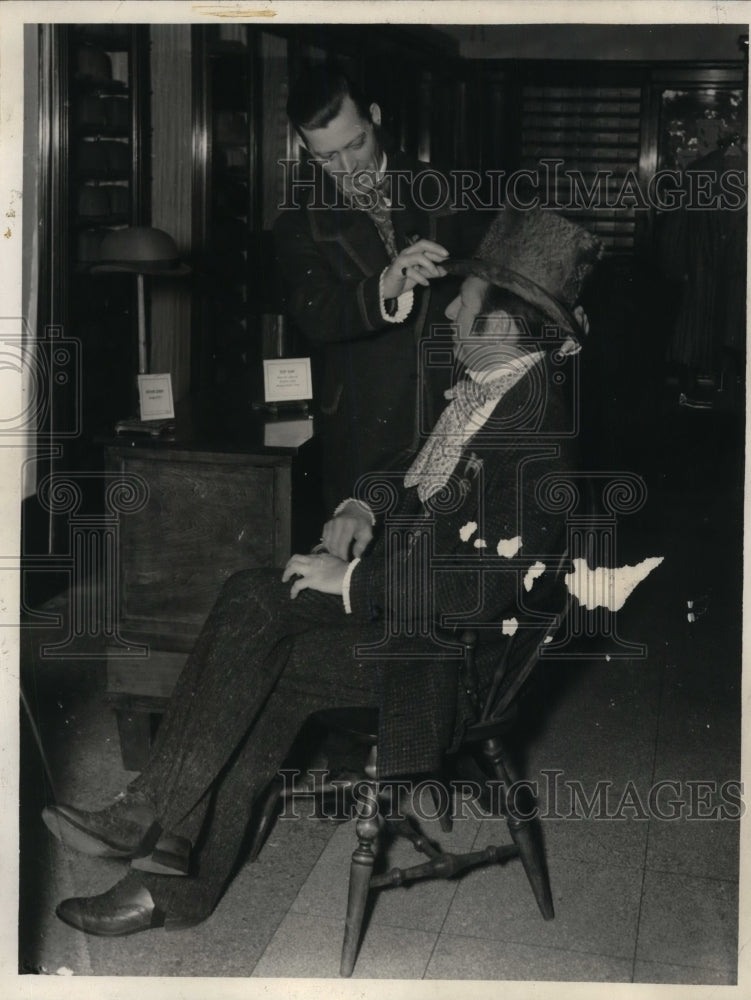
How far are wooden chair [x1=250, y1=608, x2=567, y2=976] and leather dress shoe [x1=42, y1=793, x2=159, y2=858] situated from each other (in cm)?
42

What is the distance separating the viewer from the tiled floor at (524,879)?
232cm

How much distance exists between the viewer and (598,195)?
6.04 m

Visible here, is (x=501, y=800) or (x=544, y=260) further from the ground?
(x=544, y=260)

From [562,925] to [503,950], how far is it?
0.16 metres

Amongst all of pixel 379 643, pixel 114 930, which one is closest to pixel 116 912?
pixel 114 930

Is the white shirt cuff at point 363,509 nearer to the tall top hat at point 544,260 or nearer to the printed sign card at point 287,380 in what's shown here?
the tall top hat at point 544,260

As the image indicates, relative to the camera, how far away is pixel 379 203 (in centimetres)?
293

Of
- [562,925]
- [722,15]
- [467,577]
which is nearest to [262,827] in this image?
[562,925]

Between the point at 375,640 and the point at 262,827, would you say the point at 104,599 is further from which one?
the point at 375,640

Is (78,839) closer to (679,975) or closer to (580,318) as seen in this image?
(679,975)

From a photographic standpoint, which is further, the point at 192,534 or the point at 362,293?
the point at 192,534

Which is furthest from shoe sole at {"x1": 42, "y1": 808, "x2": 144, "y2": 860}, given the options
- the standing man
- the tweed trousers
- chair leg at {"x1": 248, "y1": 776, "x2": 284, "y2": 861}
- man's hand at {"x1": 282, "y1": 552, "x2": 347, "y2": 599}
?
the standing man

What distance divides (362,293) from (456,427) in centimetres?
50

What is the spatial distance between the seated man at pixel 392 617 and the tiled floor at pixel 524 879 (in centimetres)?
13
